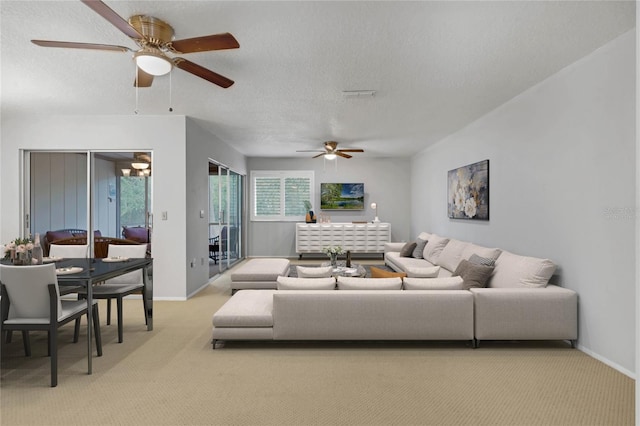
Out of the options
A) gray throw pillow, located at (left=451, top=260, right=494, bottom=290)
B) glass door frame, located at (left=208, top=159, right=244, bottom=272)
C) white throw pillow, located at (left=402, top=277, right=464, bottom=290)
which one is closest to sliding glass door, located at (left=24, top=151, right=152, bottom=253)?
glass door frame, located at (left=208, top=159, right=244, bottom=272)

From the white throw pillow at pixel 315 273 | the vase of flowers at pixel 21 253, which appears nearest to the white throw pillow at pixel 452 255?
the white throw pillow at pixel 315 273

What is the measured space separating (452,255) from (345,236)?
12.5 ft

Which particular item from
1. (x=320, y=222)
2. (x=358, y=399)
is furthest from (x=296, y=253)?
(x=358, y=399)

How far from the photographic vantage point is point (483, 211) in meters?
5.27

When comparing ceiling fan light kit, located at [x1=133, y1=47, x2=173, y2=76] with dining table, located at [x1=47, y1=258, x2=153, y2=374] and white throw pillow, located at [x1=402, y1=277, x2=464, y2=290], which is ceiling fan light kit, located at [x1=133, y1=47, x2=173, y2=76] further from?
white throw pillow, located at [x1=402, y1=277, x2=464, y2=290]

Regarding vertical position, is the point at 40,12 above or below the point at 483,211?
above

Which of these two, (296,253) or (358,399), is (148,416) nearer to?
(358,399)

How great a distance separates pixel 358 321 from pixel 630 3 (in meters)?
3.11

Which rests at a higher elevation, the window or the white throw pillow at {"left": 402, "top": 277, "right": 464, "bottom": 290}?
the window

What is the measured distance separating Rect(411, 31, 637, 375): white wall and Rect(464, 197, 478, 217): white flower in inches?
26.1

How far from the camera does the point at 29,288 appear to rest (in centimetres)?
272

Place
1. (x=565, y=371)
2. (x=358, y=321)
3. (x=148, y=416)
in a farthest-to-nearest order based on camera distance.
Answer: (x=358, y=321)
(x=565, y=371)
(x=148, y=416)

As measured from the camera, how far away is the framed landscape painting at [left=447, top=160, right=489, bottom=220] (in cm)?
523

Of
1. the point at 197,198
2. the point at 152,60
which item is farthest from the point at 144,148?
the point at 152,60
